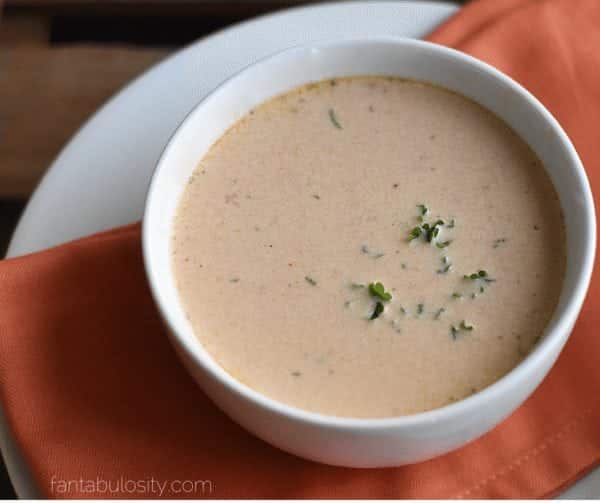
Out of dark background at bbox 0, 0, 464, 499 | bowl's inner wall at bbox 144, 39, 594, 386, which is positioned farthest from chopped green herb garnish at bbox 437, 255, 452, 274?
dark background at bbox 0, 0, 464, 499

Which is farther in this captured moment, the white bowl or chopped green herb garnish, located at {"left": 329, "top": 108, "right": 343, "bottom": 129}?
chopped green herb garnish, located at {"left": 329, "top": 108, "right": 343, "bottom": 129}

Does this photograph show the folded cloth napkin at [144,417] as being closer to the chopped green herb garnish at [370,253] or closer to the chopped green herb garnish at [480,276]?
the chopped green herb garnish at [480,276]

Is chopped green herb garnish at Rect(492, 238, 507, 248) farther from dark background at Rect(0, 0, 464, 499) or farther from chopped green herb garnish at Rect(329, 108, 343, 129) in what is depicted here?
dark background at Rect(0, 0, 464, 499)

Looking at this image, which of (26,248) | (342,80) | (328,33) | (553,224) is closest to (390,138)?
(342,80)

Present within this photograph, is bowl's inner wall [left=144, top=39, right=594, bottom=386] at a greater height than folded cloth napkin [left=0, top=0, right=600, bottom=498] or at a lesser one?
greater

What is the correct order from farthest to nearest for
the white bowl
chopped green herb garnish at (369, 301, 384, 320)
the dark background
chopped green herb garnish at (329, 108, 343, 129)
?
the dark background, chopped green herb garnish at (329, 108, 343, 129), chopped green herb garnish at (369, 301, 384, 320), the white bowl

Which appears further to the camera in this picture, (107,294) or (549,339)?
(107,294)

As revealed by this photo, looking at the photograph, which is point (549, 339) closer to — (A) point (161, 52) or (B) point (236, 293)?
(B) point (236, 293)

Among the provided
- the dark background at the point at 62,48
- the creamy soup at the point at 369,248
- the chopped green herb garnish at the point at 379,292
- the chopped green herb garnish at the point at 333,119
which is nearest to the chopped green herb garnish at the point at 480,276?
the creamy soup at the point at 369,248
